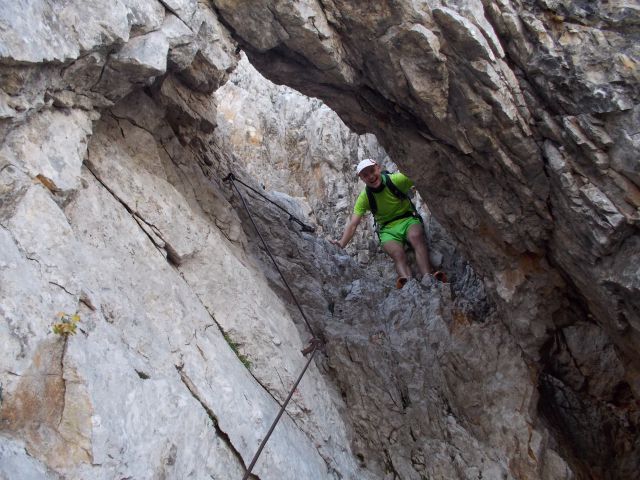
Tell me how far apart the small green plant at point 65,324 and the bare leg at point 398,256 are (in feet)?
23.4

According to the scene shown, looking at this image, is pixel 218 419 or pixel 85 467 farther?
pixel 218 419

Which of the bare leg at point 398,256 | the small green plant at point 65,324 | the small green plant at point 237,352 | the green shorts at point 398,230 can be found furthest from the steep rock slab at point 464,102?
the small green plant at point 65,324

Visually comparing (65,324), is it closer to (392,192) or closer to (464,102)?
(464,102)

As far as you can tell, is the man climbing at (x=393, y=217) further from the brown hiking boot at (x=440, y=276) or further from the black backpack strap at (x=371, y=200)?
the brown hiking boot at (x=440, y=276)

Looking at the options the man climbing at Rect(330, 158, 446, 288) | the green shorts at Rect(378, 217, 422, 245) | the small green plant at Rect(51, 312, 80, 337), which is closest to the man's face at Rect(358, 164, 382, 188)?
the man climbing at Rect(330, 158, 446, 288)

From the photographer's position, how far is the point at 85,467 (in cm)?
429

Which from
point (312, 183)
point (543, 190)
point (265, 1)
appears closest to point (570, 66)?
point (543, 190)

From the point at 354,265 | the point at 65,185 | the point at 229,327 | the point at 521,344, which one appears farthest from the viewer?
the point at 354,265

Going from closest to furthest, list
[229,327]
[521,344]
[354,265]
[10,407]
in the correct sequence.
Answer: [10,407] < [229,327] < [521,344] < [354,265]

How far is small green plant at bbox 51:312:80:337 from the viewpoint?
4.54 m

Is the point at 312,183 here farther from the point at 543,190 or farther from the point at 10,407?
the point at 10,407

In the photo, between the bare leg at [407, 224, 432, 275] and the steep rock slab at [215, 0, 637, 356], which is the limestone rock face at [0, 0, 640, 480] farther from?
the bare leg at [407, 224, 432, 275]

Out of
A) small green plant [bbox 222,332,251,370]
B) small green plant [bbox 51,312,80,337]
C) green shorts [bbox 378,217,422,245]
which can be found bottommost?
green shorts [bbox 378,217,422,245]

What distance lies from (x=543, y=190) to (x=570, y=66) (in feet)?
5.23
